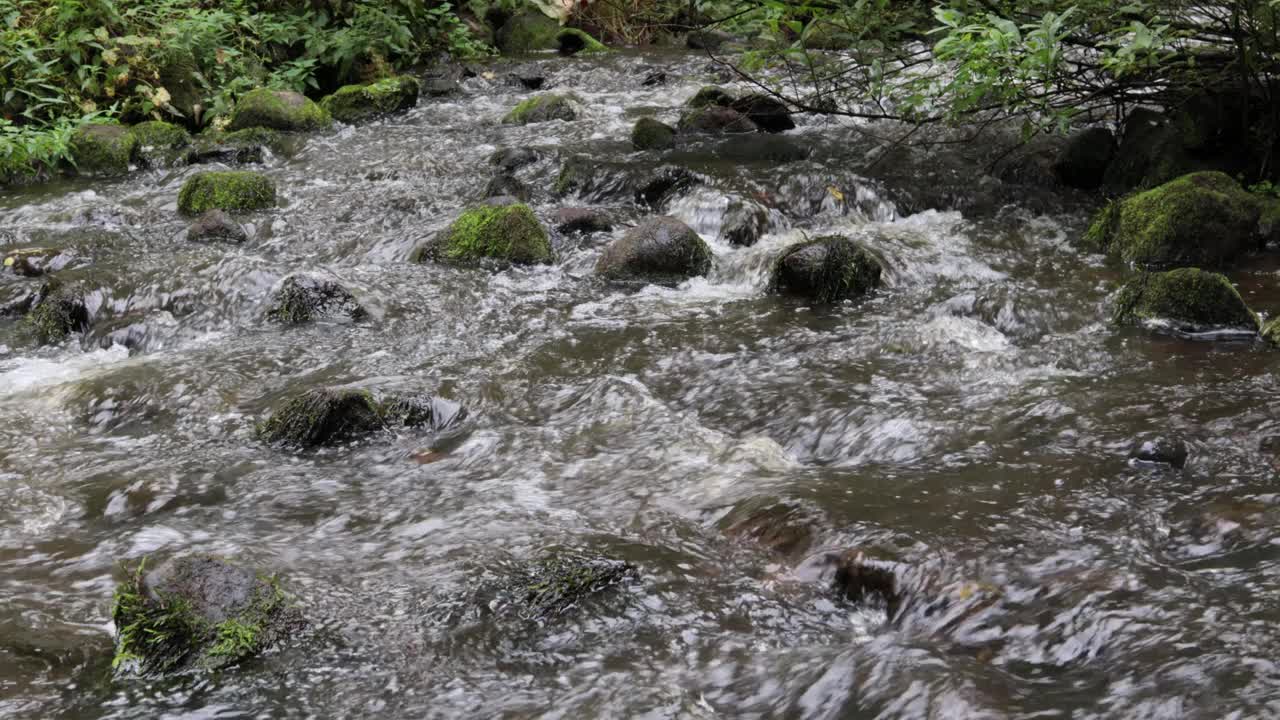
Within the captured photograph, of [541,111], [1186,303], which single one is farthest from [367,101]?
[1186,303]

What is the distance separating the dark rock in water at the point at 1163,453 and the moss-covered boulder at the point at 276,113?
10884 mm

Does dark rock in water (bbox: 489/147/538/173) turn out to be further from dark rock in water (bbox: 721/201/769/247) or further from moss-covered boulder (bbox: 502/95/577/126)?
dark rock in water (bbox: 721/201/769/247)

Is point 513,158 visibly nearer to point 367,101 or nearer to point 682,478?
point 367,101

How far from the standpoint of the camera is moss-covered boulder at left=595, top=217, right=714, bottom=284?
770 centimetres

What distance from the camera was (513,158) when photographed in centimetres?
1037

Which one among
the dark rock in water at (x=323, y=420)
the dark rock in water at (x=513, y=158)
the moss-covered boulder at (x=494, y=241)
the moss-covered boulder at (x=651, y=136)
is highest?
the moss-covered boulder at (x=651, y=136)

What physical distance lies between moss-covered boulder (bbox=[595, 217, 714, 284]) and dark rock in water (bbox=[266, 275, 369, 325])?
1.85 meters

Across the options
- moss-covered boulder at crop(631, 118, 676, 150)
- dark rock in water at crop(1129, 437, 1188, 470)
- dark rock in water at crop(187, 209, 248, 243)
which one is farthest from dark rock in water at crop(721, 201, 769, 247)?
dark rock in water at crop(1129, 437, 1188, 470)

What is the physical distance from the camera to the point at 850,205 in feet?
29.3

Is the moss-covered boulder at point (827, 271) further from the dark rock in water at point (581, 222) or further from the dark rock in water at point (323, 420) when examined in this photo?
the dark rock in water at point (323, 420)

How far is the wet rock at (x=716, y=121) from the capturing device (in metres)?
11.2

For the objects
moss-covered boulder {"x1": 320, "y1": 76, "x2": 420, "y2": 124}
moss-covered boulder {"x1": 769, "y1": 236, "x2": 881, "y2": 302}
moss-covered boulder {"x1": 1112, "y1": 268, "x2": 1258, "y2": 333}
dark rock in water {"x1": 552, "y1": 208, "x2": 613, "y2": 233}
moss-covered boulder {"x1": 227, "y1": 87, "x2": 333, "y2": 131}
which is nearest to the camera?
moss-covered boulder {"x1": 1112, "y1": 268, "x2": 1258, "y2": 333}

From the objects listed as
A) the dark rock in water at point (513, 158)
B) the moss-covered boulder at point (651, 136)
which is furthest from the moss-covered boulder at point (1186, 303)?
the dark rock in water at point (513, 158)

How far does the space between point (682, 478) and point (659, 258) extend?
3210 millimetres
